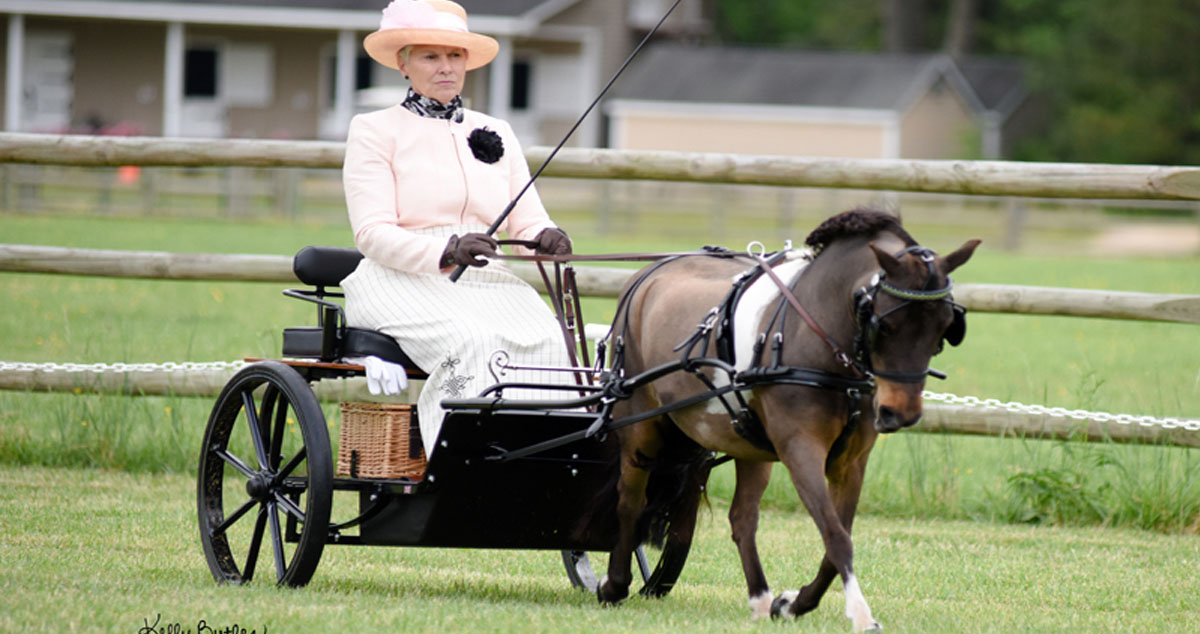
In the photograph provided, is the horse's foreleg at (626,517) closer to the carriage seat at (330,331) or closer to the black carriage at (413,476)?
the black carriage at (413,476)

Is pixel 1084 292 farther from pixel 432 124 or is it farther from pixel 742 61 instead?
pixel 742 61

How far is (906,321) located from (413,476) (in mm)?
1792

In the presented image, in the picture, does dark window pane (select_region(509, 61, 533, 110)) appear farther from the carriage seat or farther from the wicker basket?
the wicker basket

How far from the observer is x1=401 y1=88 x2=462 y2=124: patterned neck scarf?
5309 millimetres

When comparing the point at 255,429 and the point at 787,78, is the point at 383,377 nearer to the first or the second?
the point at 255,429

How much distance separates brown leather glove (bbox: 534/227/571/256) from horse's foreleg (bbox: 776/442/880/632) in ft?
4.04

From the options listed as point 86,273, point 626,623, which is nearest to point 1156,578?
point 626,623

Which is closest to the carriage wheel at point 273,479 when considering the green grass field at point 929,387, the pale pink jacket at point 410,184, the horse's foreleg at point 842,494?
the pale pink jacket at point 410,184

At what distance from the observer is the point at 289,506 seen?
16.6 feet

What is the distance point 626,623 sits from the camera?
4.58 metres

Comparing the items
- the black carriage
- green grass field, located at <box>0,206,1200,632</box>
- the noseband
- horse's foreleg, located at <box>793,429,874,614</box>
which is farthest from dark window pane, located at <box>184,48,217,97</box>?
the noseband

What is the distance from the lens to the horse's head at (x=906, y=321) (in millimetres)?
3963

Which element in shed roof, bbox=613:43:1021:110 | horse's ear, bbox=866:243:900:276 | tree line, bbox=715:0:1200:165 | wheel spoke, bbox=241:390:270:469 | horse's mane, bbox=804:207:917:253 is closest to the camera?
horse's ear, bbox=866:243:900:276

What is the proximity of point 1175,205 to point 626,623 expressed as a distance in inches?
1131
